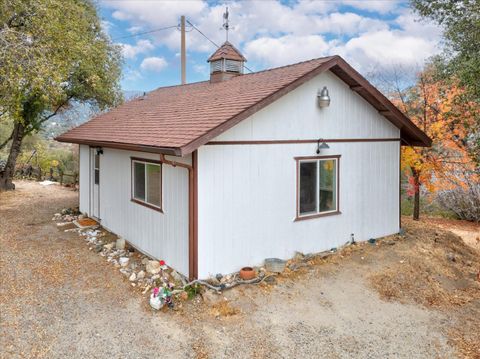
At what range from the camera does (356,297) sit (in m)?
6.51

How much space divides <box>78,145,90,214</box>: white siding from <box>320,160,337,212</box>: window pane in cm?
742

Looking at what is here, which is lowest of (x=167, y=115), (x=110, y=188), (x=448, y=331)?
(x=448, y=331)

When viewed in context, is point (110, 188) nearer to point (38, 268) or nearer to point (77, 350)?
point (38, 268)

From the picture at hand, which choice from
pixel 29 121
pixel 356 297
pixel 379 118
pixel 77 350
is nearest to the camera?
pixel 77 350

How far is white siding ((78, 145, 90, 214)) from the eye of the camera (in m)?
11.7

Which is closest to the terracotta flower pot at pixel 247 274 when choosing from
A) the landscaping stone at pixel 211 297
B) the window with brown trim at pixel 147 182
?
the landscaping stone at pixel 211 297

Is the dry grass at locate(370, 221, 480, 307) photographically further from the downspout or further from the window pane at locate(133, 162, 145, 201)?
the window pane at locate(133, 162, 145, 201)

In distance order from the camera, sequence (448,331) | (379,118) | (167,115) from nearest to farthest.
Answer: (448,331)
(167,115)
(379,118)

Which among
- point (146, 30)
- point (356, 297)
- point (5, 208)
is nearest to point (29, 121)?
point (5, 208)

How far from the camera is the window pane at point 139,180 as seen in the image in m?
8.31

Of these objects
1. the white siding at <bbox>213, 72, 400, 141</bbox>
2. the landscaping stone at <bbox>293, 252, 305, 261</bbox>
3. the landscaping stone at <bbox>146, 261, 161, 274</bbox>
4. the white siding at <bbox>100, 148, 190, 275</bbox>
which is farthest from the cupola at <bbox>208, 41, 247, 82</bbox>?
the landscaping stone at <bbox>146, 261, 161, 274</bbox>

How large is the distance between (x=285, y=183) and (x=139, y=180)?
3.37 meters

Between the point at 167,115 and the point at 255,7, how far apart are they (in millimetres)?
11871

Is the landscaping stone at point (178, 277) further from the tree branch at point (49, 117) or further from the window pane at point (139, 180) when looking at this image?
the tree branch at point (49, 117)
